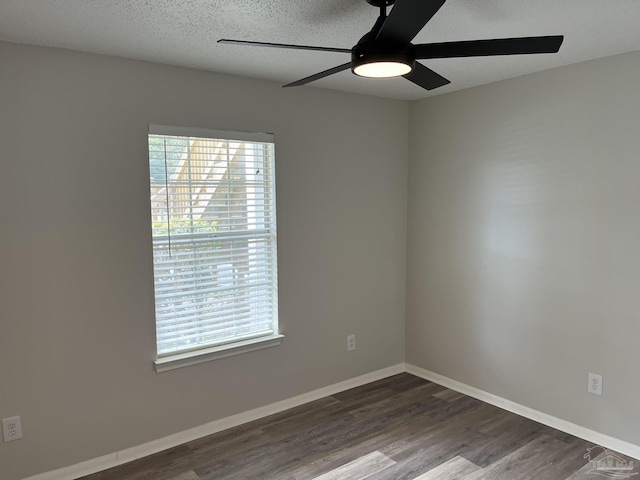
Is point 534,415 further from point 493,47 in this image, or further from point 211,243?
point 493,47

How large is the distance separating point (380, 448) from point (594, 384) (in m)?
1.35

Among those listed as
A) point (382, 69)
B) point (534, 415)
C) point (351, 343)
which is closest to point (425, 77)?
point (382, 69)

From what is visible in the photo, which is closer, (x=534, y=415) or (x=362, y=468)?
(x=362, y=468)

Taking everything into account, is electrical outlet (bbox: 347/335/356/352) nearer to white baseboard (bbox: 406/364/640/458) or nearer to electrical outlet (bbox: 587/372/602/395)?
white baseboard (bbox: 406/364/640/458)

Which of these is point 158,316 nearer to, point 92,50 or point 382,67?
point 92,50

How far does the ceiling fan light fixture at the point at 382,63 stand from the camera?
62.7 inches

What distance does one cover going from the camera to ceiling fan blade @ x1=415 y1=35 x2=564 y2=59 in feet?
5.08

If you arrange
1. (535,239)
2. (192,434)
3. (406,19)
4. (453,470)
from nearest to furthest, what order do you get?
(406,19) → (453,470) → (192,434) → (535,239)

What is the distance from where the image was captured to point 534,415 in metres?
3.15

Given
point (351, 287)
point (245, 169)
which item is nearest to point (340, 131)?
point (245, 169)

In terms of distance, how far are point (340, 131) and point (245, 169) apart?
83 cm

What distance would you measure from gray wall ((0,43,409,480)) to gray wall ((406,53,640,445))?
831 mm

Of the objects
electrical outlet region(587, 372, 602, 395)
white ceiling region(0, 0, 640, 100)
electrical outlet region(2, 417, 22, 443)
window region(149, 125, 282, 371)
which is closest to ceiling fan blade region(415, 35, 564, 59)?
white ceiling region(0, 0, 640, 100)

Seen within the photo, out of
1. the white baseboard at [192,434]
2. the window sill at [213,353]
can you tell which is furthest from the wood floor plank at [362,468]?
the window sill at [213,353]
